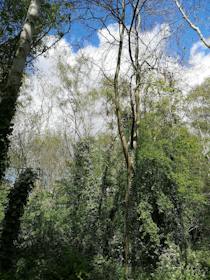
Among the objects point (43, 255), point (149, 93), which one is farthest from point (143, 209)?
point (149, 93)

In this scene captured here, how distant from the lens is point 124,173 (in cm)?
1448

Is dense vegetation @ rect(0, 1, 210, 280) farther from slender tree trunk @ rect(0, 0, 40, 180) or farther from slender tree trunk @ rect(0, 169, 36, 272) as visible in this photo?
slender tree trunk @ rect(0, 0, 40, 180)

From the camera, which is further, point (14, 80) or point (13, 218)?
point (13, 218)

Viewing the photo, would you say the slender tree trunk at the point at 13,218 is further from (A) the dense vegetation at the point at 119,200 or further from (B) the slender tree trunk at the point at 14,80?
(B) the slender tree trunk at the point at 14,80

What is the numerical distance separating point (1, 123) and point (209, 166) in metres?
13.3

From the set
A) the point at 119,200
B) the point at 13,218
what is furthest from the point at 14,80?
the point at 119,200

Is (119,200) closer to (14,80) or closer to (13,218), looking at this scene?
(13,218)

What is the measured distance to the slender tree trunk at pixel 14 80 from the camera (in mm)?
5195

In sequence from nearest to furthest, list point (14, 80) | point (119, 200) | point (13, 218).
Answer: point (14, 80) < point (13, 218) < point (119, 200)

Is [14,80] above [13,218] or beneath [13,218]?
above

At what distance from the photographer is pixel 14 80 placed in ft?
17.1

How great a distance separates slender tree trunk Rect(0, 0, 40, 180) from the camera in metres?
5.20

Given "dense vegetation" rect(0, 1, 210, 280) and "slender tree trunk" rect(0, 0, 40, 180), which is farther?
"dense vegetation" rect(0, 1, 210, 280)

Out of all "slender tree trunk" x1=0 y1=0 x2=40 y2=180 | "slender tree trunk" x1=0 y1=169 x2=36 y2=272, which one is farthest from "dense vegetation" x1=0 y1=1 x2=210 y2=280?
"slender tree trunk" x1=0 y1=0 x2=40 y2=180
